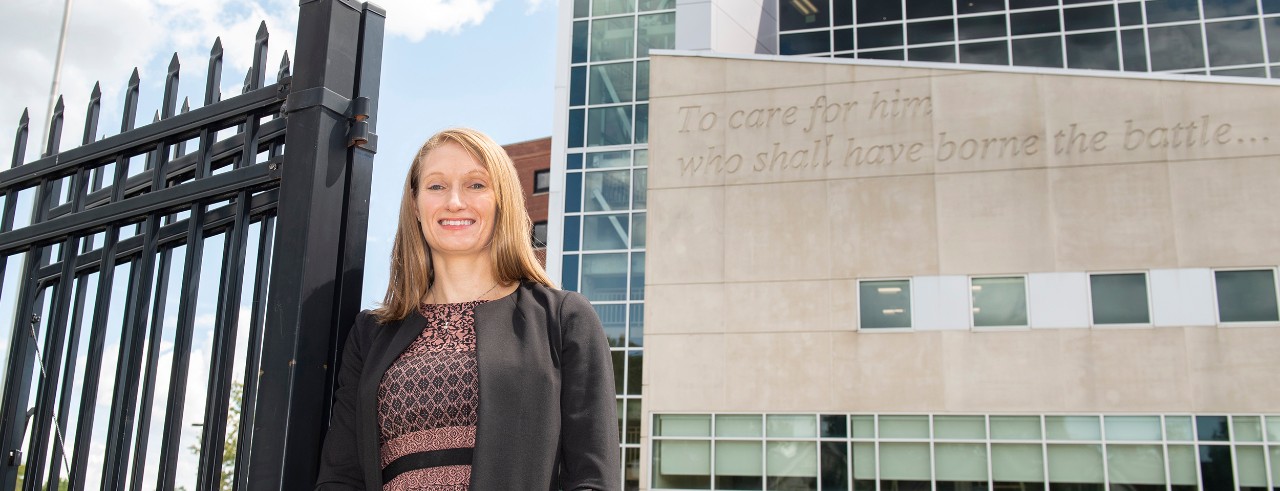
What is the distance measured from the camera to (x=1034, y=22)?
3191cm

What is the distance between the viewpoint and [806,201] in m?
25.8

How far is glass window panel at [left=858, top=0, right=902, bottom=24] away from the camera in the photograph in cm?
3303

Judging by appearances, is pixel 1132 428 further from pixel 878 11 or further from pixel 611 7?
pixel 611 7

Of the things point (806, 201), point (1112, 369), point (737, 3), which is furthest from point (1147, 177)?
point (737, 3)

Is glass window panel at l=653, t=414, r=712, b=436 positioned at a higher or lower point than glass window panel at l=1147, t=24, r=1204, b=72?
lower

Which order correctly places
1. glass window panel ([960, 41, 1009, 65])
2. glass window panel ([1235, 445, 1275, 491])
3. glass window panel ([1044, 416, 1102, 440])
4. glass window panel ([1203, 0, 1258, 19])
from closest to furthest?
glass window panel ([1235, 445, 1275, 491])
glass window panel ([1044, 416, 1102, 440])
glass window panel ([1203, 0, 1258, 19])
glass window panel ([960, 41, 1009, 65])

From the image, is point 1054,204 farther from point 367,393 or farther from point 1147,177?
point 367,393

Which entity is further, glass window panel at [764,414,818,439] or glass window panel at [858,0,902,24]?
glass window panel at [858,0,902,24]

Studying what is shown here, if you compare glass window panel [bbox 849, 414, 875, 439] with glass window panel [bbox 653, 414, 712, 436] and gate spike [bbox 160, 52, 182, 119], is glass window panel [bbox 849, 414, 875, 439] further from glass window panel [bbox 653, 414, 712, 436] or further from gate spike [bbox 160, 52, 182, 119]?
gate spike [bbox 160, 52, 182, 119]

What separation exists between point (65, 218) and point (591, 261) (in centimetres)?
2638

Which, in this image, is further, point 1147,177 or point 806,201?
point 806,201

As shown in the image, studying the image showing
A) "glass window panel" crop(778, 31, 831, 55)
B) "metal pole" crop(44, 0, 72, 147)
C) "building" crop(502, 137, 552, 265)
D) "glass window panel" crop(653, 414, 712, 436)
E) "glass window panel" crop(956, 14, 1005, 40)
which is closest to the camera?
"metal pole" crop(44, 0, 72, 147)

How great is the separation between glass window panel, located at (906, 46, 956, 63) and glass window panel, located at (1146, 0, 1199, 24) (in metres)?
5.62

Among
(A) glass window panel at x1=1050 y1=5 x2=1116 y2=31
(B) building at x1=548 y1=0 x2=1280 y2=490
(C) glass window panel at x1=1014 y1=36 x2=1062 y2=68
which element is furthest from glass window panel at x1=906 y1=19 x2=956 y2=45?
(B) building at x1=548 y1=0 x2=1280 y2=490
